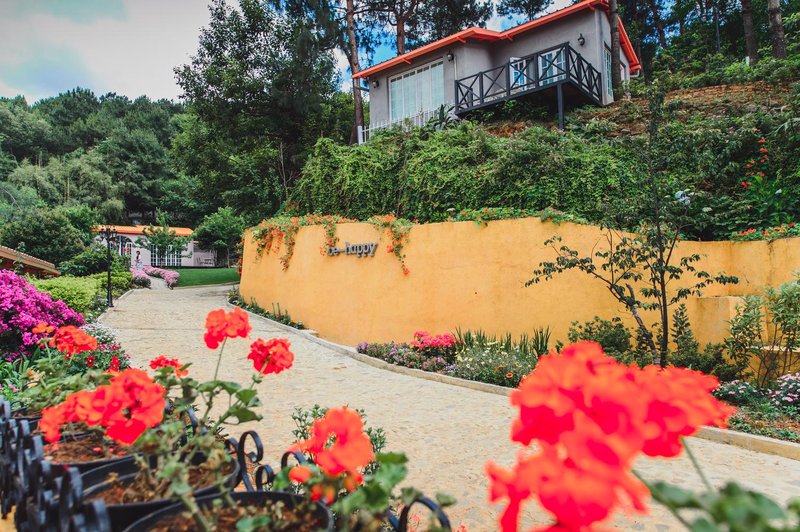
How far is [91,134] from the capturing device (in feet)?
142

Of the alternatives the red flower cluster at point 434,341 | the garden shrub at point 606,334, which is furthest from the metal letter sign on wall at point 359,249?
the garden shrub at point 606,334

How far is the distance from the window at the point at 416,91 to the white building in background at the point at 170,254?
74.1ft

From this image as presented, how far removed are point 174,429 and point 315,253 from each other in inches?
429

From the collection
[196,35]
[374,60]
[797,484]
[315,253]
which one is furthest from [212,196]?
[797,484]

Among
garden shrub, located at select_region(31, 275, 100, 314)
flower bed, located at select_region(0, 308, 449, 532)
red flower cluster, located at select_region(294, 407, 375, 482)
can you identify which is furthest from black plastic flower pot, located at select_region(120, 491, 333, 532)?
garden shrub, located at select_region(31, 275, 100, 314)

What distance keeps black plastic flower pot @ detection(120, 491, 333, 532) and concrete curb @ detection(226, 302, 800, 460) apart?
432 cm

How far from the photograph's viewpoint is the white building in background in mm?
35844

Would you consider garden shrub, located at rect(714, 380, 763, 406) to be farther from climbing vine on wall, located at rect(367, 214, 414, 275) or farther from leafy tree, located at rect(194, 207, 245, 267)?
leafy tree, located at rect(194, 207, 245, 267)

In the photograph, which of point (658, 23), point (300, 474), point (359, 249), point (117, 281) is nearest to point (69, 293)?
point (359, 249)

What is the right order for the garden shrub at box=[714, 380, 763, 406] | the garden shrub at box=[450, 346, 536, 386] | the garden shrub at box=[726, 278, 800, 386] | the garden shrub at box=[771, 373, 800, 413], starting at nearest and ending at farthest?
the garden shrub at box=[771, 373, 800, 413] < the garden shrub at box=[714, 380, 763, 406] < the garden shrub at box=[726, 278, 800, 386] < the garden shrub at box=[450, 346, 536, 386]

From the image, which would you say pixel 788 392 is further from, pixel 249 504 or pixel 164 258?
pixel 164 258

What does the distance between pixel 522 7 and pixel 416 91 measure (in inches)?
392

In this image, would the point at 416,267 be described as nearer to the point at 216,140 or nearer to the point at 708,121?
the point at 708,121

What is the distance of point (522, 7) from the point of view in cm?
2466
